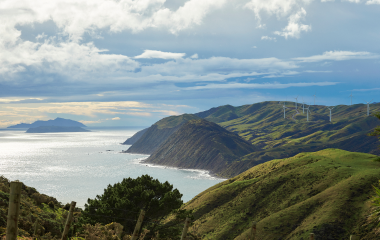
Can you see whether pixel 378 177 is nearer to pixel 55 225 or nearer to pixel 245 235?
pixel 245 235

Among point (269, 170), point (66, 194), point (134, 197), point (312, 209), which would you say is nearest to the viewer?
point (134, 197)

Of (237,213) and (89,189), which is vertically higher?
(237,213)

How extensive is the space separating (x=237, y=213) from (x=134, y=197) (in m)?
46.2

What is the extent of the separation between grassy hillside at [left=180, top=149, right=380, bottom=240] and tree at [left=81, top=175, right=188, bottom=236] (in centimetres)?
1438

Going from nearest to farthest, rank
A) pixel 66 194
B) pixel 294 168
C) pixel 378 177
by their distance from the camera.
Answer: pixel 378 177 → pixel 294 168 → pixel 66 194

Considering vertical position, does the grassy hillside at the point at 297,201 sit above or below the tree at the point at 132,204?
below

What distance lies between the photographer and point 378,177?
80.6 metres

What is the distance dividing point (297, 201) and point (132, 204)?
53.9m

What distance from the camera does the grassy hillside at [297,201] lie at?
68.1m

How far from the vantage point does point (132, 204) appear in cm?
4609

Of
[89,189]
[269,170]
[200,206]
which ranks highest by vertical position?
[269,170]

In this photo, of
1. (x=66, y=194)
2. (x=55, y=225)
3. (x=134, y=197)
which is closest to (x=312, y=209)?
(x=134, y=197)

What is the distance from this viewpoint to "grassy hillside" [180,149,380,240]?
68.1 m

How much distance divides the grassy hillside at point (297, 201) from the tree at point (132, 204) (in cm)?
1438
